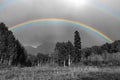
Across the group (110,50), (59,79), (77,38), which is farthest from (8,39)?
(110,50)

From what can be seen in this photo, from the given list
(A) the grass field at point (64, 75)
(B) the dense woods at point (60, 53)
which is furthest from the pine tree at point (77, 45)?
(A) the grass field at point (64, 75)

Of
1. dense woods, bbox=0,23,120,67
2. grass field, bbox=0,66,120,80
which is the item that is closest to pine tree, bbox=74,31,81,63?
dense woods, bbox=0,23,120,67

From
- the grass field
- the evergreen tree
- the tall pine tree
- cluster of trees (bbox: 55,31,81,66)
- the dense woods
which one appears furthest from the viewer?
the evergreen tree

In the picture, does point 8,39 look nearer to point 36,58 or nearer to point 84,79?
point 84,79

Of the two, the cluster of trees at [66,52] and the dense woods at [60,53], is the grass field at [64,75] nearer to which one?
the dense woods at [60,53]

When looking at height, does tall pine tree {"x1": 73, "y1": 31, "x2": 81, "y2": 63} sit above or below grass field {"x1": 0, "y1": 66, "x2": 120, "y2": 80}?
above

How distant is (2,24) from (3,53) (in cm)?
985

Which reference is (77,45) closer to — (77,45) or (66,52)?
(77,45)

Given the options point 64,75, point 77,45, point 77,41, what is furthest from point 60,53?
point 64,75

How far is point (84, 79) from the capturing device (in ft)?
32.4

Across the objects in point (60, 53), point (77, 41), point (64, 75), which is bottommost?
point (64, 75)

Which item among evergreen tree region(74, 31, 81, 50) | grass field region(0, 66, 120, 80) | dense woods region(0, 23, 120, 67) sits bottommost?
grass field region(0, 66, 120, 80)

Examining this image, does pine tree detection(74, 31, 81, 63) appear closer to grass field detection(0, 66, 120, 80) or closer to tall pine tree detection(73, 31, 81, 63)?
tall pine tree detection(73, 31, 81, 63)

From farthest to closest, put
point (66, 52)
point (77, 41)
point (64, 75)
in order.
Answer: point (77, 41)
point (66, 52)
point (64, 75)
